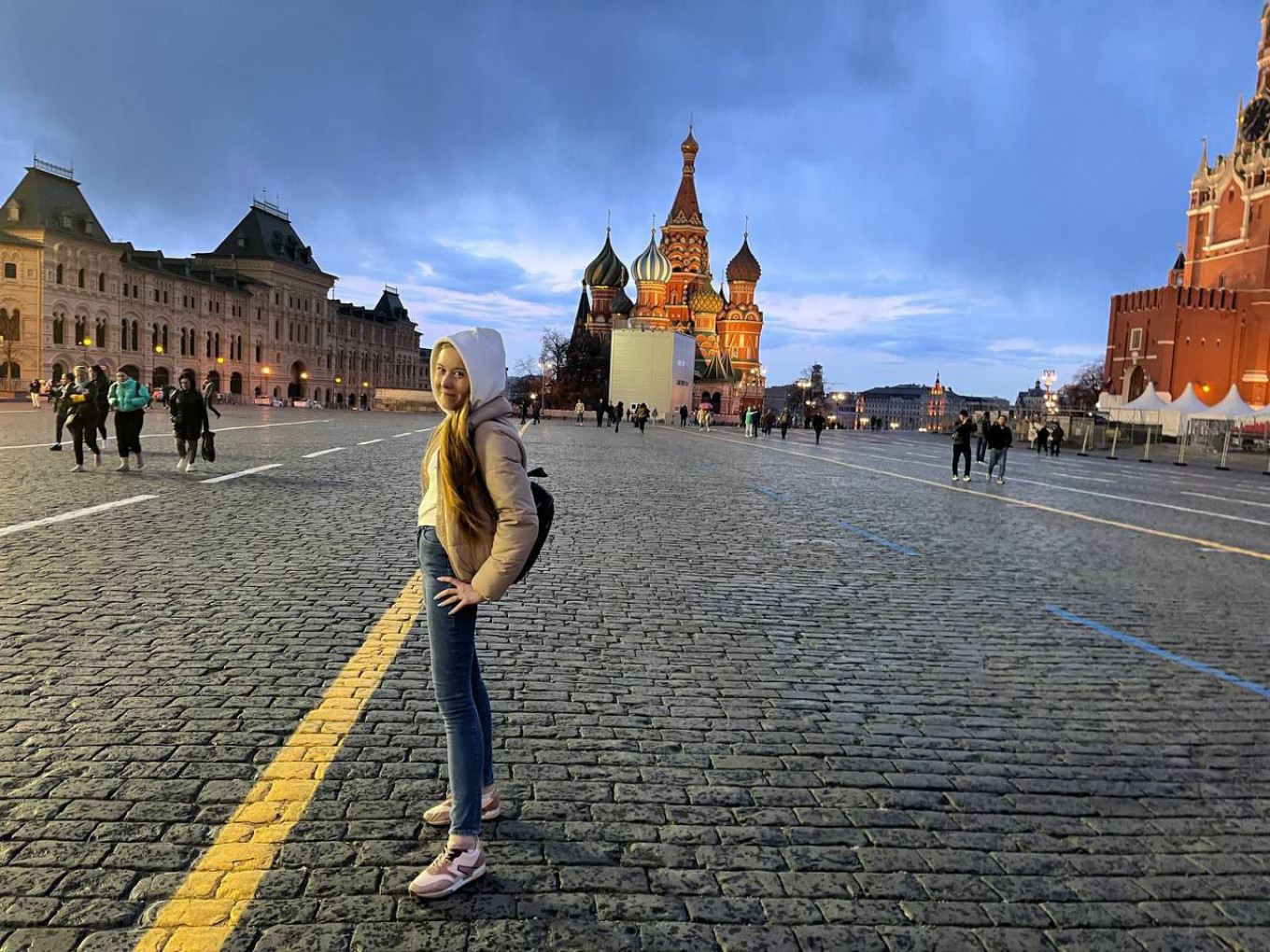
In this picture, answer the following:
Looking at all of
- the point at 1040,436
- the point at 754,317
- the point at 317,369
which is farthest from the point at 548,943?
the point at 754,317

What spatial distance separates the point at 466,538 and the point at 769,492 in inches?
549

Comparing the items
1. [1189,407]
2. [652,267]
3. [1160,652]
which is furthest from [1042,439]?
[652,267]

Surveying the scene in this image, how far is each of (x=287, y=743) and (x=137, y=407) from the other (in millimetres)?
12512

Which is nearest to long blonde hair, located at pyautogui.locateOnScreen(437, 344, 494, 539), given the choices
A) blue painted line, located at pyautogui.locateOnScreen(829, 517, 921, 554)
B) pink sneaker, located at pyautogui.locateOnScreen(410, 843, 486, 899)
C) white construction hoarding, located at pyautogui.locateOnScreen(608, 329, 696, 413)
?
pink sneaker, located at pyautogui.locateOnScreen(410, 843, 486, 899)

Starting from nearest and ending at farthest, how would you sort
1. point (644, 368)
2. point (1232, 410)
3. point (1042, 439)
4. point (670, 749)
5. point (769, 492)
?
point (670, 749)
point (769, 492)
point (1232, 410)
point (1042, 439)
point (644, 368)

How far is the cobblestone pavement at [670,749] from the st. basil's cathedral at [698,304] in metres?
94.6

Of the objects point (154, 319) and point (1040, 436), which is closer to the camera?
point (1040, 436)

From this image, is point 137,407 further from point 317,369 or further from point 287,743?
point 317,369

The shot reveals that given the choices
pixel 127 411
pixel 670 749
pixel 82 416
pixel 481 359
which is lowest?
pixel 670 749

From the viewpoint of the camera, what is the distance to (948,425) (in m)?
91.1

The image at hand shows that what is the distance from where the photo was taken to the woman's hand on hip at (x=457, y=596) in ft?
9.70

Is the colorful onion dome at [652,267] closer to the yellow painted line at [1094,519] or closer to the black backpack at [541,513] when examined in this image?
the yellow painted line at [1094,519]

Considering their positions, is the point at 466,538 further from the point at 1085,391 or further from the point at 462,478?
the point at 1085,391

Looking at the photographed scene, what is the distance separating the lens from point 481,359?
2941 millimetres
